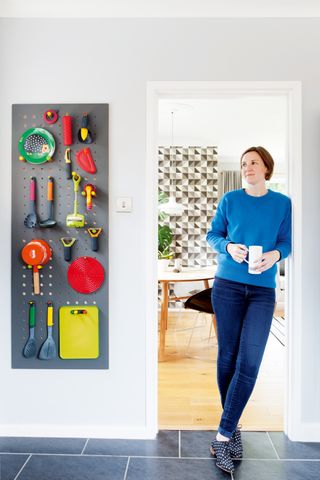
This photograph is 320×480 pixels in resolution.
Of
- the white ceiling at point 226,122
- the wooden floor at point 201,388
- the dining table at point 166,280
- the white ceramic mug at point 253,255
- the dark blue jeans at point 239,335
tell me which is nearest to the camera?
the white ceramic mug at point 253,255

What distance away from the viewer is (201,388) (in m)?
2.88

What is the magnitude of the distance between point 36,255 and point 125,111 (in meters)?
0.92

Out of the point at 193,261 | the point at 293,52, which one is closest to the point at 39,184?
the point at 293,52

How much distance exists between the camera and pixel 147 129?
7.07 ft

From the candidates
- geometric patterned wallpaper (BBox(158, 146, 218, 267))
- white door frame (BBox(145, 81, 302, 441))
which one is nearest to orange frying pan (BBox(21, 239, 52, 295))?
white door frame (BBox(145, 81, 302, 441))

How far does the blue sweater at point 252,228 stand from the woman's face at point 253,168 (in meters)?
0.08

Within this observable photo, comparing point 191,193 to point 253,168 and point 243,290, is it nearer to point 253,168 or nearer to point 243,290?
point 253,168

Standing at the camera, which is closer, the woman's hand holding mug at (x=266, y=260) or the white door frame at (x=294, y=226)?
the woman's hand holding mug at (x=266, y=260)

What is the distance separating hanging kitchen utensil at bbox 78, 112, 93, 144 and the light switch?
36 cm

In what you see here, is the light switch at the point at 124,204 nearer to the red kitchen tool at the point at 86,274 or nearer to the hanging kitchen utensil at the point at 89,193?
the hanging kitchen utensil at the point at 89,193

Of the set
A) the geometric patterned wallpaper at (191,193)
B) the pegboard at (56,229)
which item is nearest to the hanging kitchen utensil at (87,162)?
the pegboard at (56,229)

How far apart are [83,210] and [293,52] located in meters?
1.43

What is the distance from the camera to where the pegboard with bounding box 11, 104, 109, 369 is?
2150 mm

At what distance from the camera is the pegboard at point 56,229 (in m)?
2.15
